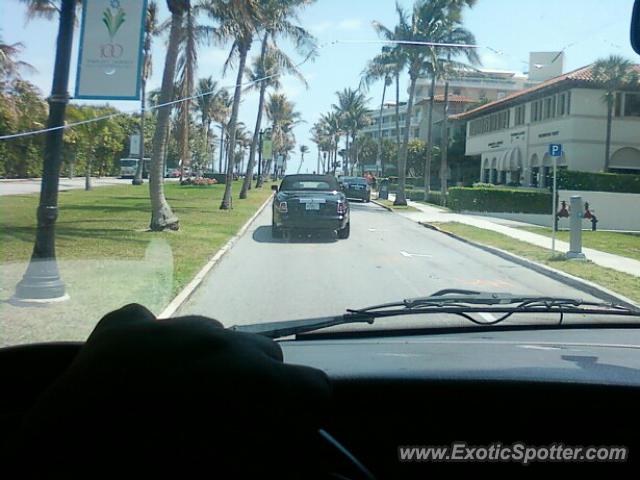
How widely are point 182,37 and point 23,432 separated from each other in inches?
691

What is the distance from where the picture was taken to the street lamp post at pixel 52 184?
29.3 feet

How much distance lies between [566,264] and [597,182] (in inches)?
891

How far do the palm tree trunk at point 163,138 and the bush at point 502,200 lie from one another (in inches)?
817

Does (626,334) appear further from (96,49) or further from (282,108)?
(282,108)

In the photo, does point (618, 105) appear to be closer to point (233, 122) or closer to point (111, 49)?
point (233, 122)

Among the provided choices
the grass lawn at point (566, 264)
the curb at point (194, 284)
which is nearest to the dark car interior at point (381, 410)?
the curb at point (194, 284)

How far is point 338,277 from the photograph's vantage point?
11.9 m

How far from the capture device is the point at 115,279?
10570 mm

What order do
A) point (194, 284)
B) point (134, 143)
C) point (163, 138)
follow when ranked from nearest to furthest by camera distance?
point (194, 284)
point (163, 138)
point (134, 143)

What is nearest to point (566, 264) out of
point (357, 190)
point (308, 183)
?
point (308, 183)

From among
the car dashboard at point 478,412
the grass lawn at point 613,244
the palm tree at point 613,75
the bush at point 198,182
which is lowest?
the car dashboard at point 478,412

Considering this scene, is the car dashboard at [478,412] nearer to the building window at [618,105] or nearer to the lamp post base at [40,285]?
the lamp post base at [40,285]

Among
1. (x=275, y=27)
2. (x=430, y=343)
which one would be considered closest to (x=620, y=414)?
(x=430, y=343)

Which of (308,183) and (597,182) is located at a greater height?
(597,182)
